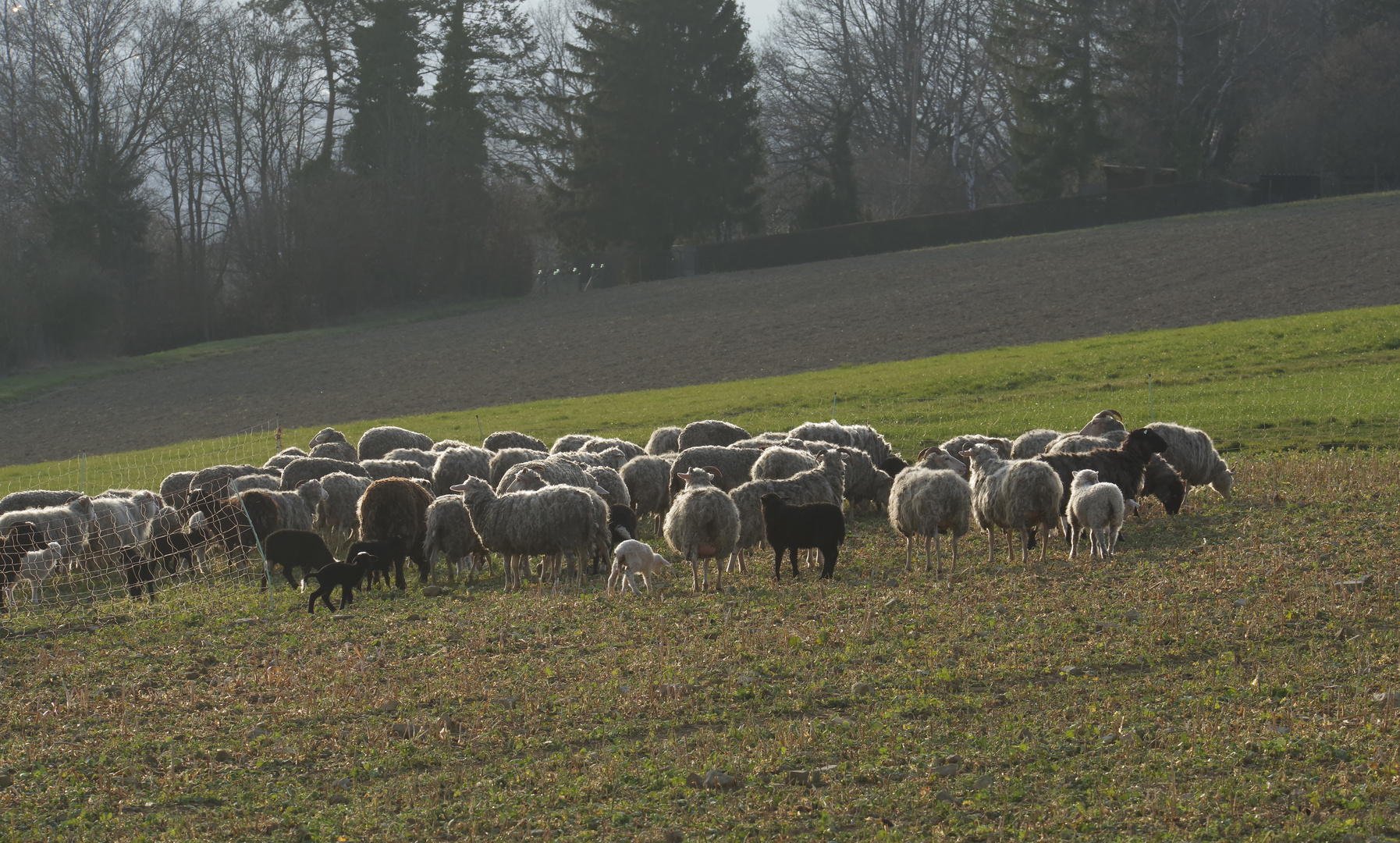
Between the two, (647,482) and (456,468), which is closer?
(647,482)

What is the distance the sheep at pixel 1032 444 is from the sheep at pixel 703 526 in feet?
17.6

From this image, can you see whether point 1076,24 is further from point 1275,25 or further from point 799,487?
point 799,487

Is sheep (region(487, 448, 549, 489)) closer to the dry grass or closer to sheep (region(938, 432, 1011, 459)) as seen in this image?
sheep (region(938, 432, 1011, 459))

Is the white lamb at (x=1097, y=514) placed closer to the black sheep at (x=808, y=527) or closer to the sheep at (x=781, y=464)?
the black sheep at (x=808, y=527)

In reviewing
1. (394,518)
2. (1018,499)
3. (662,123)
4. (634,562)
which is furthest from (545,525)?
(662,123)

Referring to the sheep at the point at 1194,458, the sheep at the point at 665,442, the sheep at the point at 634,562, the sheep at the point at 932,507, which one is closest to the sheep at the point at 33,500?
the sheep at the point at 665,442

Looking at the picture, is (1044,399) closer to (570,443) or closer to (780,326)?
(570,443)

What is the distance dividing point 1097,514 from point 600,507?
4.95 meters

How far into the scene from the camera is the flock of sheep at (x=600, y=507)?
1253 cm

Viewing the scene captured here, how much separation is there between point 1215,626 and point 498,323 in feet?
168

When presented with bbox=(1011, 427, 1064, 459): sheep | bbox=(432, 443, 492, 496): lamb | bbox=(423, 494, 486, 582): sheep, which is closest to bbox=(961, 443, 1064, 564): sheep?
bbox=(1011, 427, 1064, 459): sheep

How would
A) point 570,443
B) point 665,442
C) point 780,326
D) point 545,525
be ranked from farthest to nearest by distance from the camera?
point 780,326, point 665,442, point 570,443, point 545,525

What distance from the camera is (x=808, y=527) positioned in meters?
12.4

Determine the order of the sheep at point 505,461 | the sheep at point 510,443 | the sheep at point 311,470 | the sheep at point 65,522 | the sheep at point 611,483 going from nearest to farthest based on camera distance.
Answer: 1. the sheep at point 65,522
2. the sheep at point 611,483
3. the sheep at point 505,461
4. the sheep at point 311,470
5. the sheep at point 510,443
